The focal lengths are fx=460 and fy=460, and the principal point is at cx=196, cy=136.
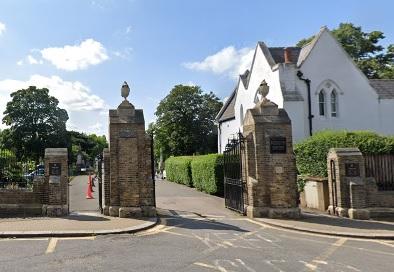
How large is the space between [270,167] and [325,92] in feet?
51.9

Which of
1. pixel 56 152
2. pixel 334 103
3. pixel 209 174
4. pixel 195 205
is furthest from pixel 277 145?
pixel 334 103

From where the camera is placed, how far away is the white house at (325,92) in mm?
28562

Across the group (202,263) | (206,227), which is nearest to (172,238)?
(206,227)

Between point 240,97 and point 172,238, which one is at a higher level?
point 240,97

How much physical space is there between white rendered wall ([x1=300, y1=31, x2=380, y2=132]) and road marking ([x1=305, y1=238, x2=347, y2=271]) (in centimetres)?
1856

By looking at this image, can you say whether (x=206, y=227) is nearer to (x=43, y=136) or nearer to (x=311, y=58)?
(x=311, y=58)

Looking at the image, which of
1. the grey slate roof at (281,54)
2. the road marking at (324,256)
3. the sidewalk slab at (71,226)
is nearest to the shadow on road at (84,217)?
the sidewalk slab at (71,226)

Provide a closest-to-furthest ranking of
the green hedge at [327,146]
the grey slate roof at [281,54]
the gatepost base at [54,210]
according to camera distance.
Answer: the gatepost base at [54,210] < the green hedge at [327,146] < the grey slate roof at [281,54]

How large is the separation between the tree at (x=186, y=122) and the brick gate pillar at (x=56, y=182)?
5054cm

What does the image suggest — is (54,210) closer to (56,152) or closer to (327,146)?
(56,152)

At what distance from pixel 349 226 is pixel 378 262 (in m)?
4.44

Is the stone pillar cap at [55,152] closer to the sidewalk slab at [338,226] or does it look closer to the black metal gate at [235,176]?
the black metal gate at [235,176]

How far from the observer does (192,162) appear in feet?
101

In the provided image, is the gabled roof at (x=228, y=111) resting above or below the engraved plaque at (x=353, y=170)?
above
